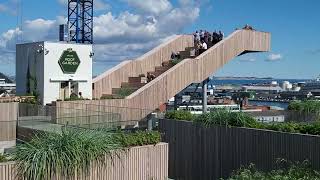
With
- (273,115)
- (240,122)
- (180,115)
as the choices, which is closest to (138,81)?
(273,115)

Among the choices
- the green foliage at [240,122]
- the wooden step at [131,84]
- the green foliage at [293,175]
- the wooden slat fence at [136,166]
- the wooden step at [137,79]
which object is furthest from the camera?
the wooden step at [137,79]

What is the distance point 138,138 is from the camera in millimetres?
11961

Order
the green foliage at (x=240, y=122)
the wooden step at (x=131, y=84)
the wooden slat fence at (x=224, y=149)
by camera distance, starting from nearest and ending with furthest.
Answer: the wooden slat fence at (x=224, y=149), the green foliage at (x=240, y=122), the wooden step at (x=131, y=84)

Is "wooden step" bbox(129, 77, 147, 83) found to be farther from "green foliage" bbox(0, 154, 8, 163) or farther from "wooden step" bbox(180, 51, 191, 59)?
"green foliage" bbox(0, 154, 8, 163)

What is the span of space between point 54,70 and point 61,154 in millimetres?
12969

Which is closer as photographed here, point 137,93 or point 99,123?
point 99,123

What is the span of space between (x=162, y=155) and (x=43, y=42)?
11.6 metres

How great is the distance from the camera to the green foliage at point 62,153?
9.84 m

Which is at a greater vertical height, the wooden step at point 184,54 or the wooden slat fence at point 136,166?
the wooden step at point 184,54

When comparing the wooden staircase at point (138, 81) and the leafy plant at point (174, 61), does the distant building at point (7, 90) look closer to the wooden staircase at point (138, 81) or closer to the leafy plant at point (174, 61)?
the wooden staircase at point (138, 81)

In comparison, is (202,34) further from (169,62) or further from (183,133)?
(183,133)

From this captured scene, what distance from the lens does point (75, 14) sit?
7000 cm

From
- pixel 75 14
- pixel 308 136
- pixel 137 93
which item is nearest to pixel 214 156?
pixel 308 136

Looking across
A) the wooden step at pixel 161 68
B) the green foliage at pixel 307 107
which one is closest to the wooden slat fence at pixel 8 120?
the wooden step at pixel 161 68
